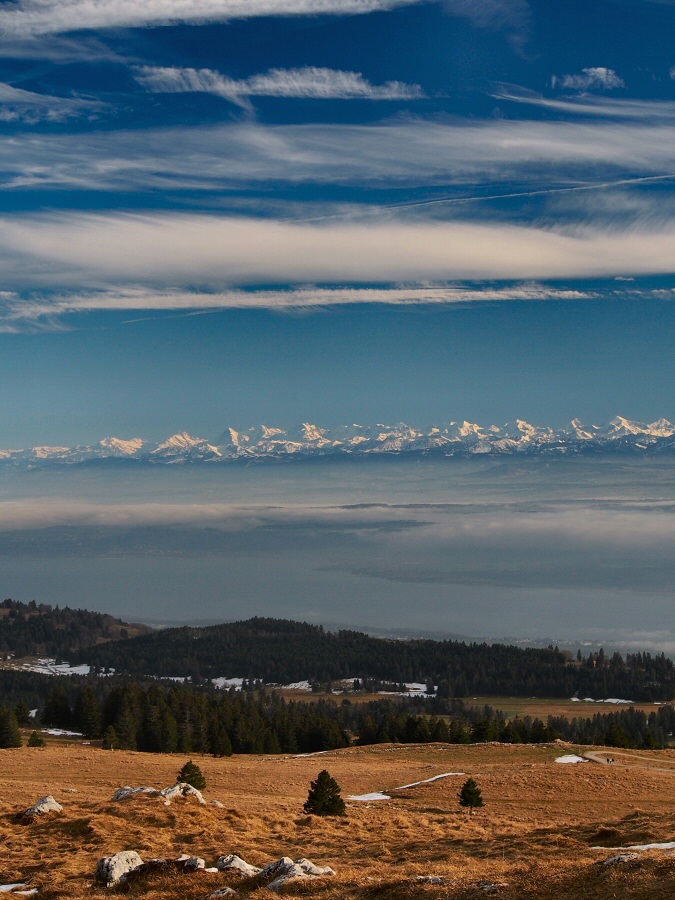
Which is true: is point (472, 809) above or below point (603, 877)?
below

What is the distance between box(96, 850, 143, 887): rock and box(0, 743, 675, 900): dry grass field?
0.54 meters

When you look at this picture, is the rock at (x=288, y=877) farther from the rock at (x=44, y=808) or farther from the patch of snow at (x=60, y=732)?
the patch of snow at (x=60, y=732)

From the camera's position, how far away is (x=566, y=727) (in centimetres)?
15450

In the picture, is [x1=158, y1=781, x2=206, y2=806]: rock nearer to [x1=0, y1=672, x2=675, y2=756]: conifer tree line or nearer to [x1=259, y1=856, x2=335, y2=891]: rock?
[x1=259, y1=856, x2=335, y2=891]: rock

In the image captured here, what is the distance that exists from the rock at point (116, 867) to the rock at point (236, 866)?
8.54 ft

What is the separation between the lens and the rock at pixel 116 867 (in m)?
24.7

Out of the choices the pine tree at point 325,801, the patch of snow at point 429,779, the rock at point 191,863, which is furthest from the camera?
the patch of snow at point 429,779

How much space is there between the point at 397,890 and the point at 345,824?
14.9 m

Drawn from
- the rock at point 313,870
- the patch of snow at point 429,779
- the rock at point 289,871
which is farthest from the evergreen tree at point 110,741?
the rock at point 313,870

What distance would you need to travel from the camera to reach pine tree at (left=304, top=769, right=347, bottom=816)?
128ft

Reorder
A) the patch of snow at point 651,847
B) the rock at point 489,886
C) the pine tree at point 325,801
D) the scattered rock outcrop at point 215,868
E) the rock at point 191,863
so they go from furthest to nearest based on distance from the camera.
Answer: the pine tree at point 325,801 → the patch of snow at point 651,847 → the rock at point 191,863 → the scattered rock outcrop at point 215,868 → the rock at point 489,886

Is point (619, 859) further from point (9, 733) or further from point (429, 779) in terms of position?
point (9, 733)

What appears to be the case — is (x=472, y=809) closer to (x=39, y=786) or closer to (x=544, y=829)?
(x=544, y=829)

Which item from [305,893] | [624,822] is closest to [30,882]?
[305,893]
